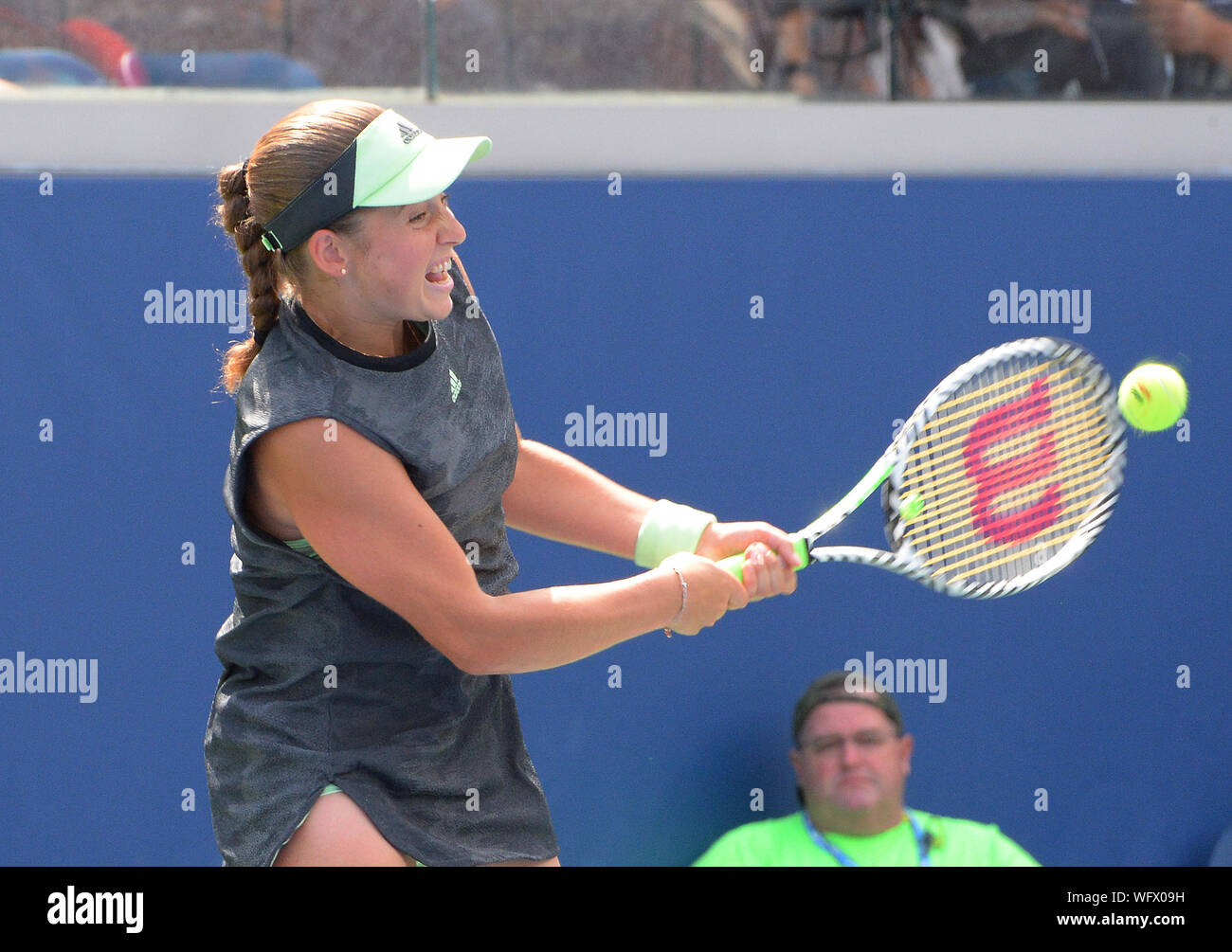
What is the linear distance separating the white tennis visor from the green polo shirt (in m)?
1.66

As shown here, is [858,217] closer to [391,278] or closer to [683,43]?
[683,43]

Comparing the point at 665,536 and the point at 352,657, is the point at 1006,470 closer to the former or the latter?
the point at 665,536

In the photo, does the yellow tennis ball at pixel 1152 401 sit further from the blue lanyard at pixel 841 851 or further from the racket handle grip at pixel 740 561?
the blue lanyard at pixel 841 851

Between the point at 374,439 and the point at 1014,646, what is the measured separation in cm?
178

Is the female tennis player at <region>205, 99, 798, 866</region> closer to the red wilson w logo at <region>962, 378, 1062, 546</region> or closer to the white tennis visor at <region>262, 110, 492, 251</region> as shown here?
Result: the white tennis visor at <region>262, 110, 492, 251</region>

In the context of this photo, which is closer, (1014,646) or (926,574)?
(926,574)

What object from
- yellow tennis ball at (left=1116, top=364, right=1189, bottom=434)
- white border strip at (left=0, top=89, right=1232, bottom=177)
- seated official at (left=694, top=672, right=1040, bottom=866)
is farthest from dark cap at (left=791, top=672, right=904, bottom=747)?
white border strip at (left=0, top=89, right=1232, bottom=177)

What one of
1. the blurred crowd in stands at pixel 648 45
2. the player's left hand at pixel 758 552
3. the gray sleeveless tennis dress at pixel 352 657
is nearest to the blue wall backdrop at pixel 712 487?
the blurred crowd in stands at pixel 648 45

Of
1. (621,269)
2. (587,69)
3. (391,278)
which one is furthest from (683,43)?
(391,278)

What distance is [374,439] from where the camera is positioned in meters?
1.72

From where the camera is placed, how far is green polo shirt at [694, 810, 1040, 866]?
115 inches

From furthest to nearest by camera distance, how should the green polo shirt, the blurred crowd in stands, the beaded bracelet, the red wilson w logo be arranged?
the blurred crowd in stands, the green polo shirt, the red wilson w logo, the beaded bracelet

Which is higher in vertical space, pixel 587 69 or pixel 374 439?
pixel 587 69
